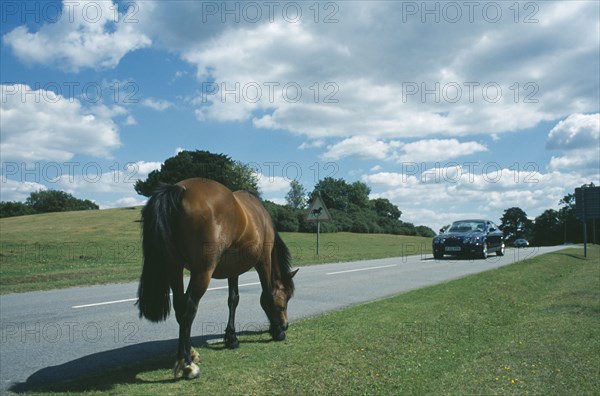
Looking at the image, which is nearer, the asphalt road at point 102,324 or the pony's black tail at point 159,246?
the pony's black tail at point 159,246

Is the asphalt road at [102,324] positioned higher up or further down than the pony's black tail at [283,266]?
further down

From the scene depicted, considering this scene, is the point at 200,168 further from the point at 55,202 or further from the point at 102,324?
the point at 55,202

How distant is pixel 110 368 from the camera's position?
5168 mm

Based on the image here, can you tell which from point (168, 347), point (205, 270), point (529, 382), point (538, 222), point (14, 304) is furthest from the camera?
point (538, 222)

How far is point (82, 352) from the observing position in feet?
19.3

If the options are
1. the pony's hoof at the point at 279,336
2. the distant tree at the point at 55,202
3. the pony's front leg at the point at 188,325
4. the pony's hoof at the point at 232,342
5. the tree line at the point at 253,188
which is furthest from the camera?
the distant tree at the point at 55,202

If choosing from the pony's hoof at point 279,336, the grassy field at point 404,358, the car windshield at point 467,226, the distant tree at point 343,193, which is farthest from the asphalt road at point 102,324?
the distant tree at point 343,193

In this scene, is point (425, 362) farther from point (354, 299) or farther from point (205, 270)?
point (354, 299)

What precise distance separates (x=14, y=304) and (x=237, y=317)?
16.3ft

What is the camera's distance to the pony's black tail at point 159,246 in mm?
4707

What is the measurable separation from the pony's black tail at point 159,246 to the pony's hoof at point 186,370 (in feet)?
2.11

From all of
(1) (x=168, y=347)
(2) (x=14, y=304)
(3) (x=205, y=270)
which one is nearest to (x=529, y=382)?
(3) (x=205, y=270)

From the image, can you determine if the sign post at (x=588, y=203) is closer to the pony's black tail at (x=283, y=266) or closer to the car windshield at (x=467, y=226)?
the car windshield at (x=467, y=226)

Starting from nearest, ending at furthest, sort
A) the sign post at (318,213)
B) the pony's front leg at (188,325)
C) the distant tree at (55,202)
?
the pony's front leg at (188,325) → the sign post at (318,213) → the distant tree at (55,202)
